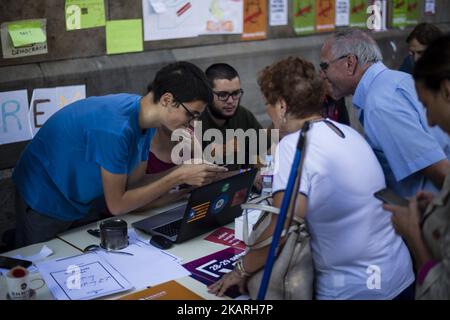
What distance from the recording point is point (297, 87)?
1575 millimetres

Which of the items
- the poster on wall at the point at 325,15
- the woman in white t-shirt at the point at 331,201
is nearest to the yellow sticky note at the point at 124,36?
the woman in white t-shirt at the point at 331,201

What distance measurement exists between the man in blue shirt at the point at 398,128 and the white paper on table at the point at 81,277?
43.5 inches

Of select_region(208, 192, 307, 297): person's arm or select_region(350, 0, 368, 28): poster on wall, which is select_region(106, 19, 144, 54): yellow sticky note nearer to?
select_region(208, 192, 307, 297): person's arm

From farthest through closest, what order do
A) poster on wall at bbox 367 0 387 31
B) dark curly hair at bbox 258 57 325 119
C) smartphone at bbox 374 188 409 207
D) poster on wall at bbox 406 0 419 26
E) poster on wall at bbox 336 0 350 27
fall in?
poster on wall at bbox 406 0 419 26 → poster on wall at bbox 367 0 387 31 → poster on wall at bbox 336 0 350 27 → dark curly hair at bbox 258 57 325 119 → smartphone at bbox 374 188 409 207

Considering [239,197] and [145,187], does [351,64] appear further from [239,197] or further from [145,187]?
[145,187]

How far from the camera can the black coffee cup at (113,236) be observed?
6.27ft

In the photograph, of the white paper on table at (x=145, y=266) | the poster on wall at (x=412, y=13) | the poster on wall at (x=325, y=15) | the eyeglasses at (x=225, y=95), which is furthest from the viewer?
the poster on wall at (x=412, y=13)

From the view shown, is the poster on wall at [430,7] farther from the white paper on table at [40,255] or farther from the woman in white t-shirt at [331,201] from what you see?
the white paper on table at [40,255]

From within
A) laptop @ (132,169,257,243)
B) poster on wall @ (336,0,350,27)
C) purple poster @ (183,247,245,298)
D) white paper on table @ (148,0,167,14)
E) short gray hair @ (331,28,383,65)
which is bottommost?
purple poster @ (183,247,245,298)

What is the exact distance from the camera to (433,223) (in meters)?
1.24

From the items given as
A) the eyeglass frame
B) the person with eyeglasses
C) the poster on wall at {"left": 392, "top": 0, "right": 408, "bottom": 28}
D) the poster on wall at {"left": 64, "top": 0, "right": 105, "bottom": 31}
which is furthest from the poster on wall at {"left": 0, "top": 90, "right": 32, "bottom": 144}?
the poster on wall at {"left": 392, "top": 0, "right": 408, "bottom": 28}

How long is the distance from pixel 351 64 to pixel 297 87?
72cm

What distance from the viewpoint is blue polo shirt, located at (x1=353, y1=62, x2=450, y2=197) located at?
189 centimetres

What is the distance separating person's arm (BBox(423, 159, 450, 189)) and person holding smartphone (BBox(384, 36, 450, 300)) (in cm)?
62
